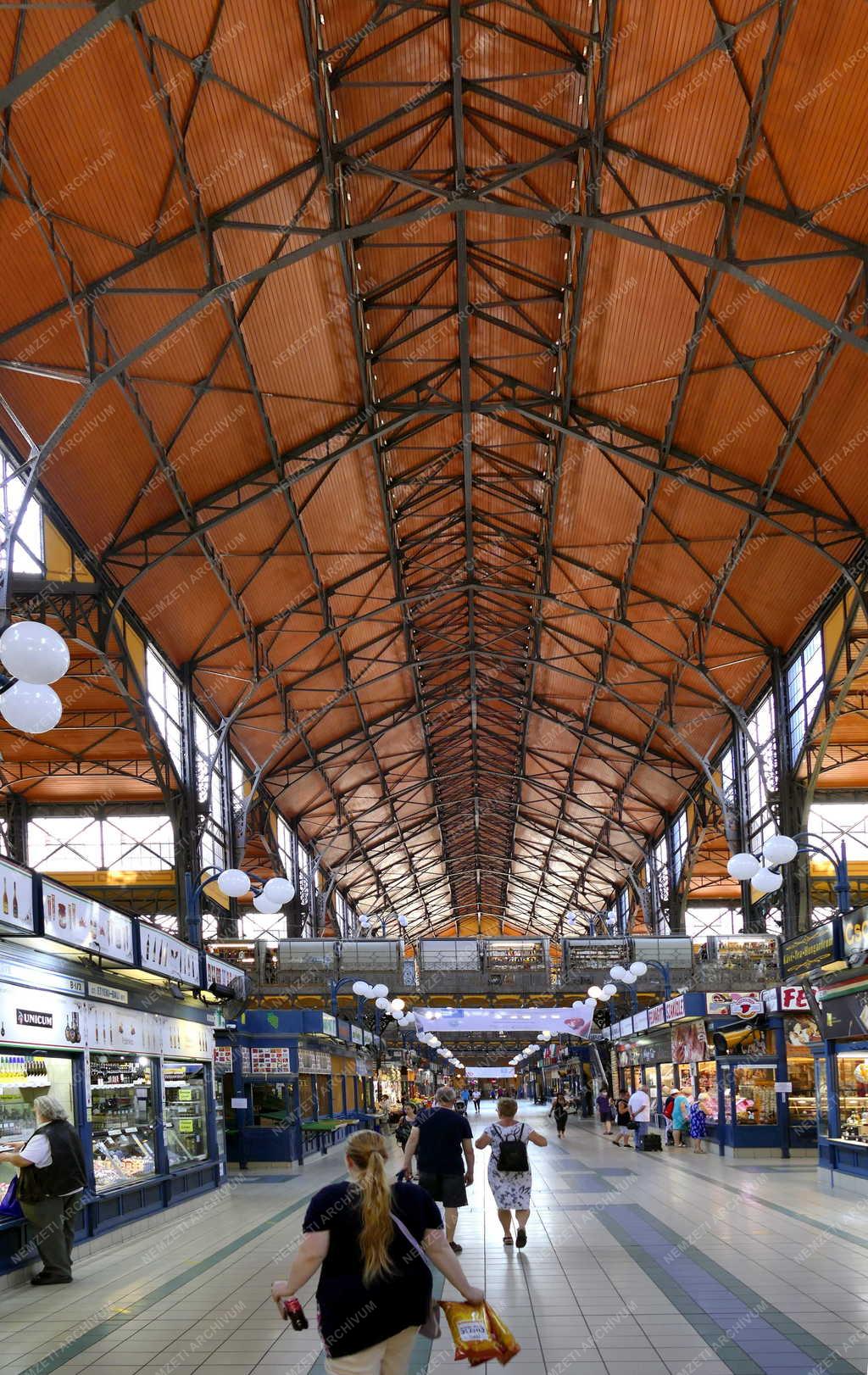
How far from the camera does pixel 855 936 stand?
1792 centimetres

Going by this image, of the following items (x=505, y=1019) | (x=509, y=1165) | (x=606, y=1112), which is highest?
(x=509, y=1165)

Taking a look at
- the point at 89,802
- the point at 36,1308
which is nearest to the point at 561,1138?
the point at 89,802

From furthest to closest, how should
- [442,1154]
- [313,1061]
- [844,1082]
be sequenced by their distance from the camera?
[313,1061], [844,1082], [442,1154]

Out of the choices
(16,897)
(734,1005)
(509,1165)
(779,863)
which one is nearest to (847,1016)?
(779,863)

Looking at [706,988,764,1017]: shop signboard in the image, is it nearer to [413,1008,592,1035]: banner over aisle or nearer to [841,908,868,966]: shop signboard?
[841,908,868,966]: shop signboard

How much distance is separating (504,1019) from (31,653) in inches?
1555

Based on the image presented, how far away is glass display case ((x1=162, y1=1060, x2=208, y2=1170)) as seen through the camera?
18.2 meters

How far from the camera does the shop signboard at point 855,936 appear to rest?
57.2ft

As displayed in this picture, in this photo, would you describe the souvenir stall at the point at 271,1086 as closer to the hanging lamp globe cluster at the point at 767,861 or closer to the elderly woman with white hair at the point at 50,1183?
the hanging lamp globe cluster at the point at 767,861

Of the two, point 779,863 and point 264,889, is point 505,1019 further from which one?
point 779,863

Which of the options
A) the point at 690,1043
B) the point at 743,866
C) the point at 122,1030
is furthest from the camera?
the point at 690,1043

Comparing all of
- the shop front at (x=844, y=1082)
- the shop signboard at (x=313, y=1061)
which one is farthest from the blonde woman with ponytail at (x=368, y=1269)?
the shop signboard at (x=313, y=1061)

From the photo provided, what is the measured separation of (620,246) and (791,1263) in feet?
46.1

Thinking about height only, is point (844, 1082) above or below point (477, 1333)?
below
